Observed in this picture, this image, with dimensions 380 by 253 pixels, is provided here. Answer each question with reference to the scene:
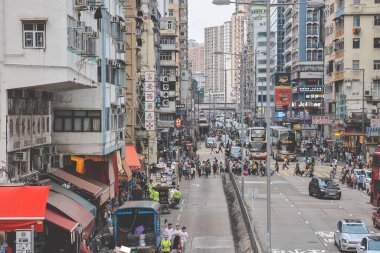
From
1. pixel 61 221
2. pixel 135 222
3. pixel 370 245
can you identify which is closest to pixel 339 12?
pixel 135 222

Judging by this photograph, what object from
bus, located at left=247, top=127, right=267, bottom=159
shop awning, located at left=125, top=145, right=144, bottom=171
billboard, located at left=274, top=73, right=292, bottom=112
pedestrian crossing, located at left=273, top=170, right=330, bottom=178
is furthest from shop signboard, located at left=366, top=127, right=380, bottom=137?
billboard, located at left=274, top=73, right=292, bottom=112

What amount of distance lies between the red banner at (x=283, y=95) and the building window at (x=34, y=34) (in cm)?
9604

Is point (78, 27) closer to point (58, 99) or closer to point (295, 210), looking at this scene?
point (58, 99)

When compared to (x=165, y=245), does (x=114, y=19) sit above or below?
above

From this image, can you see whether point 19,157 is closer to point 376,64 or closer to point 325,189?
point 325,189

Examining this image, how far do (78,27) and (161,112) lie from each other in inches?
3322

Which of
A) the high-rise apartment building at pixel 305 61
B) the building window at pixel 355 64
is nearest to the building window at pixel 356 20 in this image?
the building window at pixel 355 64

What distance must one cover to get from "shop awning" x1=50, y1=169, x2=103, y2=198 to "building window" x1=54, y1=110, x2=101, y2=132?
257cm

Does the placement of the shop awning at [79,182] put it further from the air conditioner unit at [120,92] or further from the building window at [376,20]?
the building window at [376,20]

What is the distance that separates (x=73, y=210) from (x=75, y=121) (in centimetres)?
981

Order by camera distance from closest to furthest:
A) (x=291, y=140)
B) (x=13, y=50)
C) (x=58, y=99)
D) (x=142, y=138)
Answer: (x=13, y=50)
(x=58, y=99)
(x=142, y=138)
(x=291, y=140)

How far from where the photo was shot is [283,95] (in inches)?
4860

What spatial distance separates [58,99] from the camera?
122 ft

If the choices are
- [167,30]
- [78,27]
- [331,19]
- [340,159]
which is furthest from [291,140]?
[78,27]
